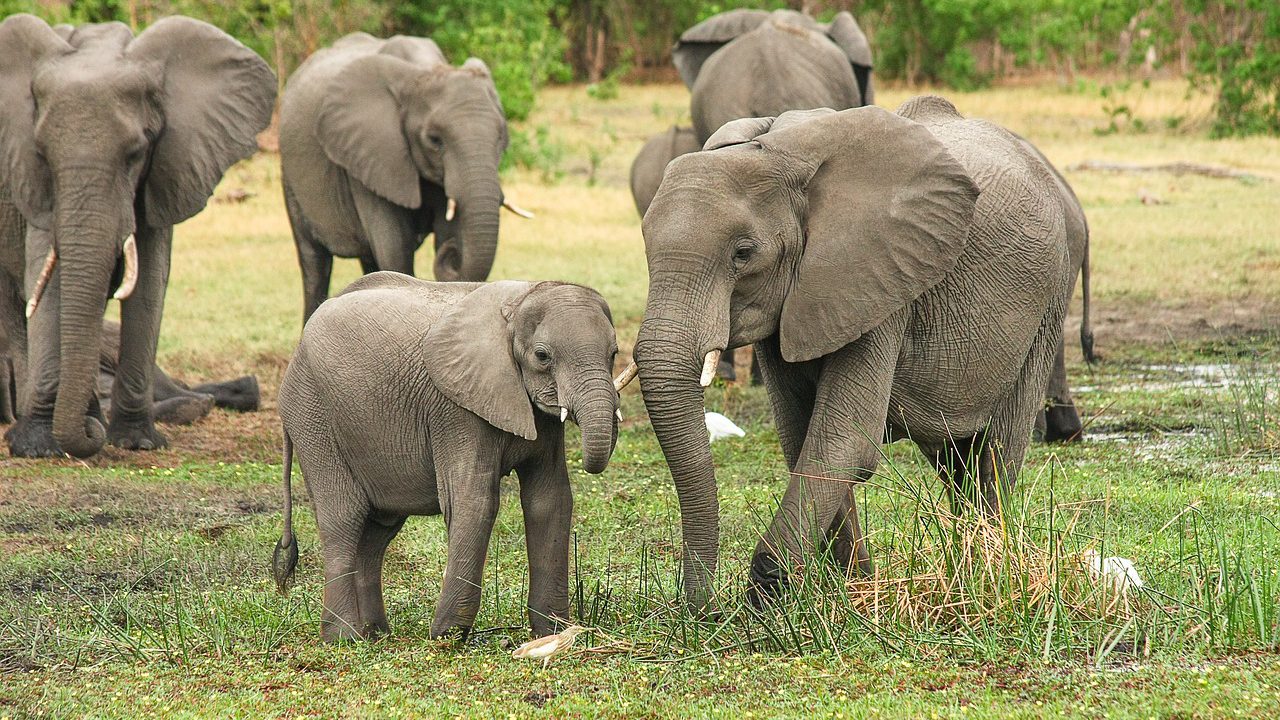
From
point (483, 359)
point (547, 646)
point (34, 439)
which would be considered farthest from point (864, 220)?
point (34, 439)

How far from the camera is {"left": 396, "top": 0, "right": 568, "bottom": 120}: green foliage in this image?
81.7 feet

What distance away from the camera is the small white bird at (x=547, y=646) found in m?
4.99

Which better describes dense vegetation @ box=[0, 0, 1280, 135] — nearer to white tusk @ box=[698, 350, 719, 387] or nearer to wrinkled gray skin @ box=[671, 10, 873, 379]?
wrinkled gray skin @ box=[671, 10, 873, 379]

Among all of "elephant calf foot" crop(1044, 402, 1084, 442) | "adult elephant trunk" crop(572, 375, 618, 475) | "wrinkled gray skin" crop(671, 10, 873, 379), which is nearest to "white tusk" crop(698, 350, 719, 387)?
"adult elephant trunk" crop(572, 375, 618, 475)

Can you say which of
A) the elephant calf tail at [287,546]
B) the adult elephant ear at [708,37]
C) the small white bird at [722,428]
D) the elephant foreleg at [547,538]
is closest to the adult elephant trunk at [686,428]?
the elephant foreleg at [547,538]

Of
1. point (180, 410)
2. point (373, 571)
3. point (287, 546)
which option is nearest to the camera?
point (373, 571)

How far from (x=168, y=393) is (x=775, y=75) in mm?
4456

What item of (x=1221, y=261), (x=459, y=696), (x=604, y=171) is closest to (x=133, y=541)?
(x=459, y=696)

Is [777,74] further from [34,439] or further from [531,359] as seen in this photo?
[531,359]

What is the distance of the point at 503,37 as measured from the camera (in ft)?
83.1

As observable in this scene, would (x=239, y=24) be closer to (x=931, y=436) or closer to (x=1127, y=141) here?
(x=1127, y=141)

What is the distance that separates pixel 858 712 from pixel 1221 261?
10885 millimetres

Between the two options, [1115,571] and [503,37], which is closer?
[1115,571]

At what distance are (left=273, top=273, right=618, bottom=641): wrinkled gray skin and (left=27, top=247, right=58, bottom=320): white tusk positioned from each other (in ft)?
10.7
